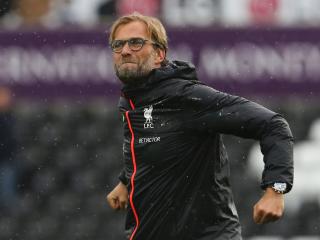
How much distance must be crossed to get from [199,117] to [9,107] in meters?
4.14

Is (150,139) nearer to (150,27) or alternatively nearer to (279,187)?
(150,27)

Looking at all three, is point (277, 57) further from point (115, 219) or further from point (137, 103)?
point (137, 103)

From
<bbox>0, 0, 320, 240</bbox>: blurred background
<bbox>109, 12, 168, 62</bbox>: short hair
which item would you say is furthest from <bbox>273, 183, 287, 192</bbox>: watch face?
<bbox>0, 0, 320, 240</bbox>: blurred background

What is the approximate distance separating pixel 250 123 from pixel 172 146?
1.38 feet

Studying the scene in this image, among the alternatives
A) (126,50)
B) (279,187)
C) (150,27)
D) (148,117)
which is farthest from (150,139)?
(279,187)

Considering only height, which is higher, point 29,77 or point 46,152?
point 29,77

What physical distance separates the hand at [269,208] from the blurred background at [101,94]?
4179mm

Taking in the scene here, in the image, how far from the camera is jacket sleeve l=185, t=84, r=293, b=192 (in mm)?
5297

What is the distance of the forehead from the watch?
41.1 inches

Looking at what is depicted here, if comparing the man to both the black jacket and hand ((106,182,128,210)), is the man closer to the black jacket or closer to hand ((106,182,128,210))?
the black jacket

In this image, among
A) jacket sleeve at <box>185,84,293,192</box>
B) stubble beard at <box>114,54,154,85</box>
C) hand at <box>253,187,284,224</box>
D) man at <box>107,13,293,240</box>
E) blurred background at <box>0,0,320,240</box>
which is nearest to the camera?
hand at <box>253,187,284,224</box>

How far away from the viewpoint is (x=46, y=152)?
32.3ft

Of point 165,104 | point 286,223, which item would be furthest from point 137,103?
point 286,223

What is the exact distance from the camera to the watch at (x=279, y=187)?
524cm
